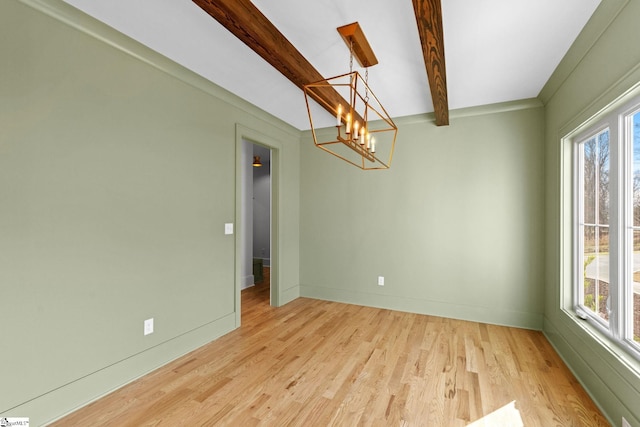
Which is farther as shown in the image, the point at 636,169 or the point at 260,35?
the point at 260,35

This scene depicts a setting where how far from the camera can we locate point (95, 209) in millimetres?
1989

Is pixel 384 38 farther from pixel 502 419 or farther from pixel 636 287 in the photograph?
pixel 502 419

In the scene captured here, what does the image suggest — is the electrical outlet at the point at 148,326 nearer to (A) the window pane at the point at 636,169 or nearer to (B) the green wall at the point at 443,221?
(B) the green wall at the point at 443,221

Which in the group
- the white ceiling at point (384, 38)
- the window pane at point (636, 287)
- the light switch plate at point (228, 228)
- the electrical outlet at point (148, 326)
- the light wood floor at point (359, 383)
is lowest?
the light wood floor at point (359, 383)

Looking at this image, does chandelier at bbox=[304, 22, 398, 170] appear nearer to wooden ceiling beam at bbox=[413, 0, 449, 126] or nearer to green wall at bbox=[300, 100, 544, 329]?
green wall at bbox=[300, 100, 544, 329]

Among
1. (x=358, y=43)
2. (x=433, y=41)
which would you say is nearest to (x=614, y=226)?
(x=433, y=41)

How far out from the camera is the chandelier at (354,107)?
191 cm

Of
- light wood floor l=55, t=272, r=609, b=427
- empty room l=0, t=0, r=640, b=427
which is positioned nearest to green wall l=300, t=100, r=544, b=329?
empty room l=0, t=0, r=640, b=427

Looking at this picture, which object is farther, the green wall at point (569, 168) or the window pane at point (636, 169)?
the window pane at point (636, 169)

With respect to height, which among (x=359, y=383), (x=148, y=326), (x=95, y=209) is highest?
(x=95, y=209)

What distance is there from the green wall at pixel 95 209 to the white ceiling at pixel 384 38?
0.29m

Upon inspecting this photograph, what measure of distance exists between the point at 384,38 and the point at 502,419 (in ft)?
8.74

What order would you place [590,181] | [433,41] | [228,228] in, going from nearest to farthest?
[433,41] < [590,181] < [228,228]

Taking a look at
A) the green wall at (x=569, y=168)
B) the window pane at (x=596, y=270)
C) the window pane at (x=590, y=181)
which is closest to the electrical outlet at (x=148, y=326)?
the green wall at (x=569, y=168)
